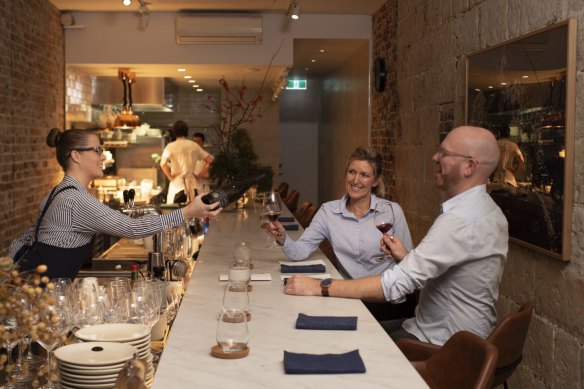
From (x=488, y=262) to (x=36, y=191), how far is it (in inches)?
263

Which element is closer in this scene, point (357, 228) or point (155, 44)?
point (357, 228)

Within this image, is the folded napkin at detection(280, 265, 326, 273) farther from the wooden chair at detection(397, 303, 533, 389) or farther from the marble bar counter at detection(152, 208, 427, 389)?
the wooden chair at detection(397, 303, 533, 389)

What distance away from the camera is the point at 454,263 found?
127 inches

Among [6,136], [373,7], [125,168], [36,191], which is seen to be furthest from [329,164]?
[6,136]

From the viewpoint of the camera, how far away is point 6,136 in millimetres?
7629

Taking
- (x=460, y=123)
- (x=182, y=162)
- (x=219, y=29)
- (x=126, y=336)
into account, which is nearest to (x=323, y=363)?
(x=126, y=336)

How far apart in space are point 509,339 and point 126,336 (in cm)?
149

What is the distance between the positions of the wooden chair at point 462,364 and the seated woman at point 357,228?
1.51 meters

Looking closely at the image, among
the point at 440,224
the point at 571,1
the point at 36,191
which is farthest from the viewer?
the point at 36,191

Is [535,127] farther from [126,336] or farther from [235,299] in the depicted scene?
[126,336]

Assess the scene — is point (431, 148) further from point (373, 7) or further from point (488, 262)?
point (488, 262)

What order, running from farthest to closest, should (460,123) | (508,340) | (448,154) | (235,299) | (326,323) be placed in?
1. (460,123)
2. (448,154)
3. (508,340)
4. (326,323)
5. (235,299)

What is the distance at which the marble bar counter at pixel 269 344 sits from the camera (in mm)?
2086

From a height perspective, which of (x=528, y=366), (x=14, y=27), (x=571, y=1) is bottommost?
(x=528, y=366)
